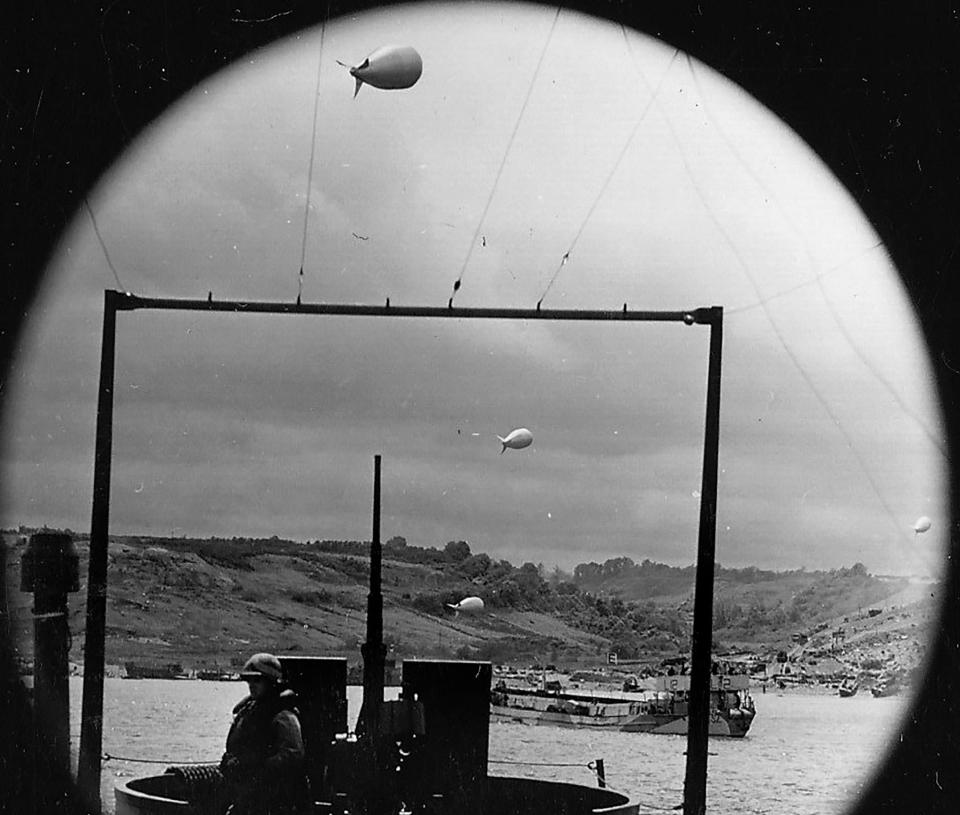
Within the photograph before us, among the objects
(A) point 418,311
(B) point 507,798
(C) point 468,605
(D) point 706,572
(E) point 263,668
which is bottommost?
(B) point 507,798

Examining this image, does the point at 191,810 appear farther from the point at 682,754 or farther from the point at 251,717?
the point at 682,754

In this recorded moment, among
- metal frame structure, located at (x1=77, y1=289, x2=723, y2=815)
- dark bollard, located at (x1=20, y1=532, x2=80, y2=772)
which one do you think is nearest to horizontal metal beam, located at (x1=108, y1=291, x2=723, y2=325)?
metal frame structure, located at (x1=77, y1=289, x2=723, y2=815)

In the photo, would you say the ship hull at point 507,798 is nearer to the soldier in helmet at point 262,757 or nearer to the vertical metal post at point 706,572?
the soldier in helmet at point 262,757

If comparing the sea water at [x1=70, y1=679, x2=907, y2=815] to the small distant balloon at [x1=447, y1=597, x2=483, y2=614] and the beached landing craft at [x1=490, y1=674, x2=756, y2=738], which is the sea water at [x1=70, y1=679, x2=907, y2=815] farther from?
the small distant balloon at [x1=447, y1=597, x2=483, y2=614]

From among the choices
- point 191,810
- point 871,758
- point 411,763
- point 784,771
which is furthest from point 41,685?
point 871,758

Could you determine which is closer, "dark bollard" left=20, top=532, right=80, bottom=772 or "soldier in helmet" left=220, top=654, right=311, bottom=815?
"soldier in helmet" left=220, top=654, right=311, bottom=815

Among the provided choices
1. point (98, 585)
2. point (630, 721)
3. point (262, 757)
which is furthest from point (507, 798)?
point (98, 585)

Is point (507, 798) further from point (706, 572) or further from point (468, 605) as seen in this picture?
point (706, 572)
